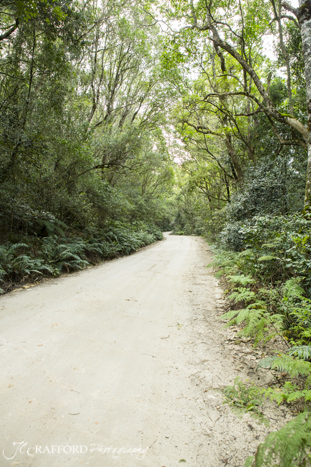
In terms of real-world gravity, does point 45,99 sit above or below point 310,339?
above

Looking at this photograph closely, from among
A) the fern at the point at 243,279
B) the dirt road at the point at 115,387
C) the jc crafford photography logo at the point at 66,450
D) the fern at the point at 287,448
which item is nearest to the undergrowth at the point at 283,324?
the fern at the point at 287,448

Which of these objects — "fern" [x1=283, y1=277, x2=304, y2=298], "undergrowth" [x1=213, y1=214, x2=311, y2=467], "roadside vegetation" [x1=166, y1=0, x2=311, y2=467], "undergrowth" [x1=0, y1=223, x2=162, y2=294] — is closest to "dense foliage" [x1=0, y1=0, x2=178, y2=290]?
"undergrowth" [x1=0, y1=223, x2=162, y2=294]

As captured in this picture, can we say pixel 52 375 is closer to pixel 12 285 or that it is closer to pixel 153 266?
pixel 12 285

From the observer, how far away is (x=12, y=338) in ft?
10.9

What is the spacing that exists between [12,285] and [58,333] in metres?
3.07

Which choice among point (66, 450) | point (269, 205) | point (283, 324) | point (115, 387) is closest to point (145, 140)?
point (269, 205)

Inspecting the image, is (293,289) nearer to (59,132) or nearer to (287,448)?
(287,448)

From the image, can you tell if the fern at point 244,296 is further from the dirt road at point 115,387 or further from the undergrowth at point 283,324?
the dirt road at point 115,387

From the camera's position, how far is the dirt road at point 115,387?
1775 millimetres

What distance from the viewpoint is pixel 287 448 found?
1490mm

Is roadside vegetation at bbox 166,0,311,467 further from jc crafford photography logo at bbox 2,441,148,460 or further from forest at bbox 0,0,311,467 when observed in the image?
jc crafford photography logo at bbox 2,441,148,460

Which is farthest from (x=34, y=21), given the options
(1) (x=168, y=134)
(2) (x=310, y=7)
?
(1) (x=168, y=134)

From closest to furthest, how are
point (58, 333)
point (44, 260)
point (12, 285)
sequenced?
1. point (58, 333)
2. point (12, 285)
3. point (44, 260)

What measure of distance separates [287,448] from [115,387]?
1645 millimetres
